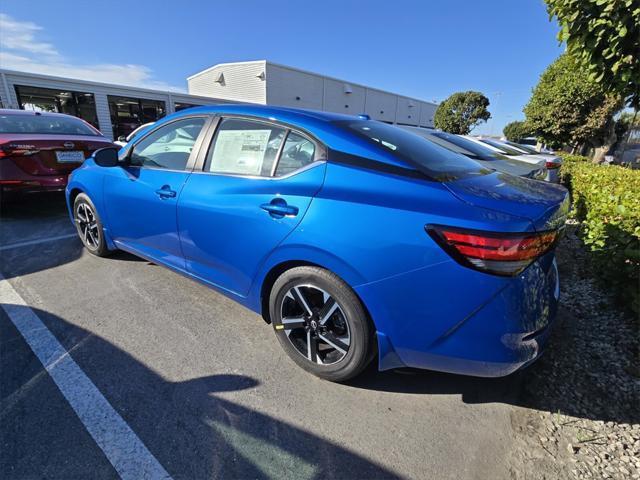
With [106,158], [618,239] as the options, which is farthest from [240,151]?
[618,239]

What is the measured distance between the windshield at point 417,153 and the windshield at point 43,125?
202 inches

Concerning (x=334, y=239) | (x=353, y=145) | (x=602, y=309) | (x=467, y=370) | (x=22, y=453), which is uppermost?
(x=353, y=145)

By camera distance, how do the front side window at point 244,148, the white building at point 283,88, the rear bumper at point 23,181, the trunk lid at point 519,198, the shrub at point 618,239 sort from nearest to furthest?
1. the trunk lid at point 519,198
2. the front side window at point 244,148
3. the shrub at point 618,239
4. the rear bumper at point 23,181
5. the white building at point 283,88

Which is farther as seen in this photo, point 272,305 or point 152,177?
point 152,177

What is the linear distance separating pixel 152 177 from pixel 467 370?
8.57 feet

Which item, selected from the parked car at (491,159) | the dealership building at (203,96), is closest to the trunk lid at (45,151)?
the parked car at (491,159)

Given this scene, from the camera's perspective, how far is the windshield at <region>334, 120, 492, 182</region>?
75.5 inches

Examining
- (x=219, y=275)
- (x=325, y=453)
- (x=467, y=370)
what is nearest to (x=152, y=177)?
(x=219, y=275)

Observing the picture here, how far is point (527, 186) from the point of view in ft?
6.75

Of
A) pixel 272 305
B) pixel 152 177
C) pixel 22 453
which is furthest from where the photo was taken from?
pixel 152 177

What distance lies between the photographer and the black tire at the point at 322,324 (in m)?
1.87

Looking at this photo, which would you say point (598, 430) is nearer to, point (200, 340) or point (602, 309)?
point (602, 309)

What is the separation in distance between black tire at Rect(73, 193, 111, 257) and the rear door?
155 cm

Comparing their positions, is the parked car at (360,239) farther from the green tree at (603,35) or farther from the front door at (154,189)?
the green tree at (603,35)
